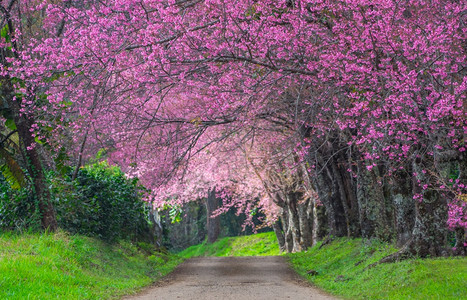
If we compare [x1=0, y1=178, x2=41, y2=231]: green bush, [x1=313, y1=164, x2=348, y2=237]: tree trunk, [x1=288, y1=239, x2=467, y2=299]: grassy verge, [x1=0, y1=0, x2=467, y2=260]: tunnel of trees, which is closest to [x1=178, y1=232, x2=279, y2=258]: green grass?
[x1=313, y1=164, x2=348, y2=237]: tree trunk

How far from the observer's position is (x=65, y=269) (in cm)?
1052

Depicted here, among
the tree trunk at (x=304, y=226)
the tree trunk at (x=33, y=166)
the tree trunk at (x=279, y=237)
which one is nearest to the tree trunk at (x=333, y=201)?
the tree trunk at (x=304, y=226)

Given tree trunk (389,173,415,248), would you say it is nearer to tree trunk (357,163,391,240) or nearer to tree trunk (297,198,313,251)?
tree trunk (357,163,391,240)

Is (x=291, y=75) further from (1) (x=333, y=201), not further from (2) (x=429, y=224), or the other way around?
(1) (x=333, y=201)

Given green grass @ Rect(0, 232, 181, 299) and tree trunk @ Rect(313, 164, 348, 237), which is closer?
green grass @ Rect(0, 232, 181, 299)

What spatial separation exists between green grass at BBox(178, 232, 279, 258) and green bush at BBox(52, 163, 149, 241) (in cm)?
1616

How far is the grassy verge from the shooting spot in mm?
8914

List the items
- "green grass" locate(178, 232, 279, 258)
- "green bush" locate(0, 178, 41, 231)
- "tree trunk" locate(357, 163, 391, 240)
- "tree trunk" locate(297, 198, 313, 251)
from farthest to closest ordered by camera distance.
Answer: "green grass" locate(178, 232, 279, 258), "tree trunk" locate(297, 198, 313, 251), "tree trunk" locate(357, 163, 391, 240), "green bush" locate(0, 178, 41, 231)

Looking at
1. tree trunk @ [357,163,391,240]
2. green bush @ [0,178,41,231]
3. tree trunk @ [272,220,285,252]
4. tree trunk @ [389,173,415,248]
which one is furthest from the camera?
tree trunk @ [272,220,285,252]

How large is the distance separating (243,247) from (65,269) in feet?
86.9

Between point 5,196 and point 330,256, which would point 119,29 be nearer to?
point 5,196

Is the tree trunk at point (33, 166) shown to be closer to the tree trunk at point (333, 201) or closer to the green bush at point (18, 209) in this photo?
the green bush at point (18, 209)

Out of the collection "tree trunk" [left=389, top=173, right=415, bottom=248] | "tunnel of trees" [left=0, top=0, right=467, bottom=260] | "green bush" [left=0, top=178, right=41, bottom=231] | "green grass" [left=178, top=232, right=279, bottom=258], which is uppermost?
"tunnel of trees" [left=0, top=0, right=467, bottom=260]

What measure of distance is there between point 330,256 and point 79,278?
30.6 ft
